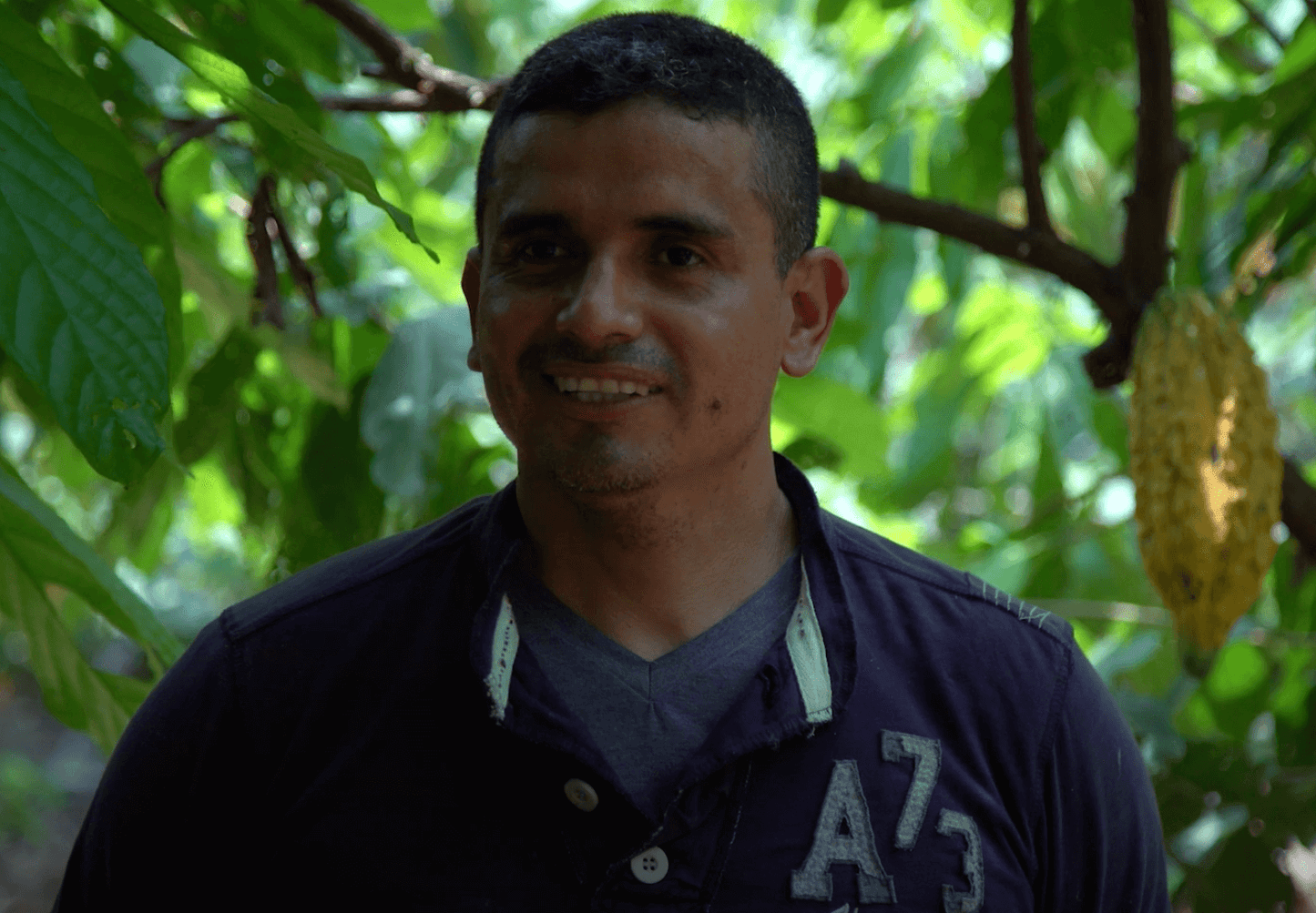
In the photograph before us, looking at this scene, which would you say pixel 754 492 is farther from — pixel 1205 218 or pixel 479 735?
pixel 1205 218

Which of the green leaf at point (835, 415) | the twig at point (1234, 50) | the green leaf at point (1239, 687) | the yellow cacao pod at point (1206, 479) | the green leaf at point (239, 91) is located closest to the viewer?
the green leaf at point (239, 91)

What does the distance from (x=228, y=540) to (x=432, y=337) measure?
3493mm

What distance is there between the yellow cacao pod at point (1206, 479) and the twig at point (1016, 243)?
0.54 feet

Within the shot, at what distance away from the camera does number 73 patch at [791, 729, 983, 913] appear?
3.55ft

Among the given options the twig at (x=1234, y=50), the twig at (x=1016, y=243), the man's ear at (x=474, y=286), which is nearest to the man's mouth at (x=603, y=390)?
the man's ear at (x=474, y=286)

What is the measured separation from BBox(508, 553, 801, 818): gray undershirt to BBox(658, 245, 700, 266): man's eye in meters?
0.31

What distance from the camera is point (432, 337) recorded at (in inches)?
71.9

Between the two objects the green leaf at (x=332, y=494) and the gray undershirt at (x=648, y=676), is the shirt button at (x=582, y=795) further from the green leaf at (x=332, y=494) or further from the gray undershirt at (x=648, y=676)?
the green leaf at (x=332, y=494)

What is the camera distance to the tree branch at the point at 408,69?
1.78 meters

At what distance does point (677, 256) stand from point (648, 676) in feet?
1.20

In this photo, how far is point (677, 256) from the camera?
3.83 ft

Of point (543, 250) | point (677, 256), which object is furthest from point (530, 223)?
point (677, 256)

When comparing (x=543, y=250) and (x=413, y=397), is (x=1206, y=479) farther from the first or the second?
(x=413, y=397)

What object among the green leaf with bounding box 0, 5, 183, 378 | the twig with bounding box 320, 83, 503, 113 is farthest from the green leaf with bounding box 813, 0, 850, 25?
the green leaf with bounding box 0, 5, 183, 378
